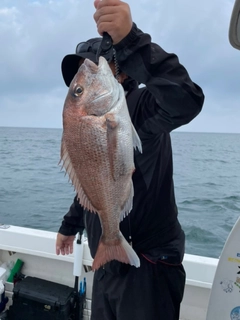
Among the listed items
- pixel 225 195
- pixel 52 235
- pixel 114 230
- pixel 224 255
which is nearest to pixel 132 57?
pixel 114 230

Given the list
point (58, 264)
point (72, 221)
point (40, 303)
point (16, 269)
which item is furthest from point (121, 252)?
point (16, 269)

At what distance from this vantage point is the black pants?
1.68 meters

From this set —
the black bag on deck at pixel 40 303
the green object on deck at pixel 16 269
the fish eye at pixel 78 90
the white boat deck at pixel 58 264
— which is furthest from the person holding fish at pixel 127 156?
the green object on deck at pixel 16 269

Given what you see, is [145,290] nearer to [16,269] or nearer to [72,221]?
[72,221]

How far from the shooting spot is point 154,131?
59.4 inches

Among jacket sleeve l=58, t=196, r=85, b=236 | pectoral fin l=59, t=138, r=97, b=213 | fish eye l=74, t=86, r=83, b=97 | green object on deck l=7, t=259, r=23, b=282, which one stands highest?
fish eye l=74, t=86, r=83, b=97

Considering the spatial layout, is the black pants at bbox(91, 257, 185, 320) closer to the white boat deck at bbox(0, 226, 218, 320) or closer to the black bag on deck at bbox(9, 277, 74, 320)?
the white boat deck at bbox(0, 226, 218, 320)

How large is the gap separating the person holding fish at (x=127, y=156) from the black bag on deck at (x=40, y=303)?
3.04ft

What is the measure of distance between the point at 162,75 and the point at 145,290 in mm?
1038

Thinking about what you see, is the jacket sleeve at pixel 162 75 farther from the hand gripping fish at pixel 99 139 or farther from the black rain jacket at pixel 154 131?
the hand gripping fish at pixel 99 139

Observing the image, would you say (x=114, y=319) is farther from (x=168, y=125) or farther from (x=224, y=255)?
(x=168, y=125)

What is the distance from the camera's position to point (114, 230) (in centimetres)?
138

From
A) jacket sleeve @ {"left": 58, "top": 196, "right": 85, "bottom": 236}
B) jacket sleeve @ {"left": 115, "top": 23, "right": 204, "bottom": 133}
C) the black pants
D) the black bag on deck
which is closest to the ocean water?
the black bag on deck

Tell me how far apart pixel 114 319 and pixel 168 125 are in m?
1.12
